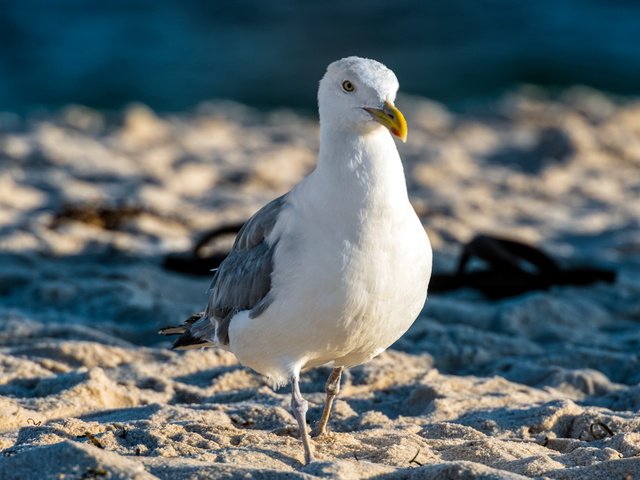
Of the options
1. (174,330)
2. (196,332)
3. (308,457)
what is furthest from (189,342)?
(308,457)

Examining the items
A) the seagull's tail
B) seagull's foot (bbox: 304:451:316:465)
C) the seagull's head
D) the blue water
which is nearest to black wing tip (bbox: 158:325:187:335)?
the seagull's tail

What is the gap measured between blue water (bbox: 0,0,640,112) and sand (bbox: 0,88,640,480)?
6.76 meters

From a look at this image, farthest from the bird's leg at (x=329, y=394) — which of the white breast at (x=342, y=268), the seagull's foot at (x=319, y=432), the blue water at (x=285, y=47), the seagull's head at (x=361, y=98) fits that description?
the blue water at (x=285, y=47)

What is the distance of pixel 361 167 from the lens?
3.47 m

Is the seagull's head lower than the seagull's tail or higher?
higher

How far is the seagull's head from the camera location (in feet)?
11.4

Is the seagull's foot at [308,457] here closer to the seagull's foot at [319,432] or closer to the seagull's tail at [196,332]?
the seagull's foot at [319,432]

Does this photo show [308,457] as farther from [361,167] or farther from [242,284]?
[361,167]

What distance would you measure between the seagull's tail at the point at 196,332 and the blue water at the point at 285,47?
13.6m

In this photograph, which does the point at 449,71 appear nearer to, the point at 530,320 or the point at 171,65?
the point at 171,65

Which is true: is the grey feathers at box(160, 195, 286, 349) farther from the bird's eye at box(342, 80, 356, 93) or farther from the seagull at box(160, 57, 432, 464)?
the bird's eye at box(342, 80, 356, 93)

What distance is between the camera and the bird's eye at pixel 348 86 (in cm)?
354

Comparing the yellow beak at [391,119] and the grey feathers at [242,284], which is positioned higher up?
the yellow beak at [391,119]

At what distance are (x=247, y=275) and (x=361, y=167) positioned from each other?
0.62m
